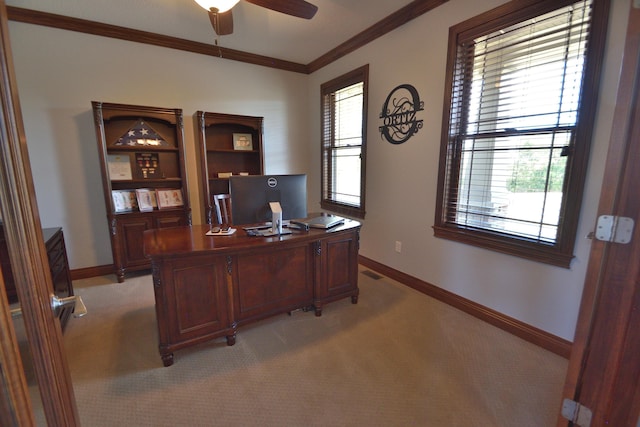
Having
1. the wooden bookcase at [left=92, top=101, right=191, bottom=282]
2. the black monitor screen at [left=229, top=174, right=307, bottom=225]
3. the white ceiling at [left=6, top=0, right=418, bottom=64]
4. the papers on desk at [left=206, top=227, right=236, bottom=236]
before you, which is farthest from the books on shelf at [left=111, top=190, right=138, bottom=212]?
the black monitor screen at [left=229, top=174, right=307, bottom=225]

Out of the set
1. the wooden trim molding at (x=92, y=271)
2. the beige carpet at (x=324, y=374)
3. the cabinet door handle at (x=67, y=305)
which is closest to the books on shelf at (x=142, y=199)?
the wooden trim molding at (x=92, y=271)

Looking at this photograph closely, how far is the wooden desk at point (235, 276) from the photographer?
1884 mm

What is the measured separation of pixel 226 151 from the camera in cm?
377

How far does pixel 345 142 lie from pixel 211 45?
A: 81.3 inches

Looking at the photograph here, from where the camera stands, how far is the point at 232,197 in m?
2.14

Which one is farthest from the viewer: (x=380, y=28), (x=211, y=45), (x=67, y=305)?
(x=211, y=45)

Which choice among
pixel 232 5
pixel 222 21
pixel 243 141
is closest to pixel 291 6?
pixel 232 5

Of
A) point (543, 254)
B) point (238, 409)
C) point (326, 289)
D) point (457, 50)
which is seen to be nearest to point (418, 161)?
point (457, 50)

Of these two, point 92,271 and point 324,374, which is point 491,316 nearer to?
point 324,374

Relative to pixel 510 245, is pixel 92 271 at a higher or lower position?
lower

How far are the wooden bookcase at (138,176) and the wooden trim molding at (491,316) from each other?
267cm

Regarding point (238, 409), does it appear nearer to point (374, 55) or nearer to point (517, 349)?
point (517, 349)

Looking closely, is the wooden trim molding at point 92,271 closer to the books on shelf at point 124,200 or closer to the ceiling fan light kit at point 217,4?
the books on shelf at point 124,200

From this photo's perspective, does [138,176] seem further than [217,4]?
Yes
